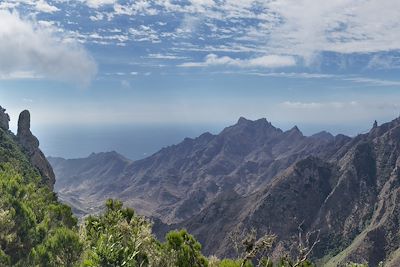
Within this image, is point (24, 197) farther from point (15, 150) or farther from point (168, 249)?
point (15, 150)

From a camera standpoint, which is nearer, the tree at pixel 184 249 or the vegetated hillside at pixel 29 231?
the tree at pixel 184 249

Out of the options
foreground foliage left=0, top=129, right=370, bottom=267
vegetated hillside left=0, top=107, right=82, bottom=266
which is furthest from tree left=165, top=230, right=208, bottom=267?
vegetated hillside left=0, top=107, right=82, bottom=266

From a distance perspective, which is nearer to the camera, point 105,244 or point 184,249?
point 105,244

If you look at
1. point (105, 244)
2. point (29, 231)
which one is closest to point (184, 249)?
point (105, 244)

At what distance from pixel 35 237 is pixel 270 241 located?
142 feet

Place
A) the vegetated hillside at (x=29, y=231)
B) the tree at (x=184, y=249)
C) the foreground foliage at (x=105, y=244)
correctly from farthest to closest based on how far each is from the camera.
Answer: the vegetated hillside at (x=29, y=231)
the tree at (x=184, y=249)
the foreground foliage at (x=105, y=244)

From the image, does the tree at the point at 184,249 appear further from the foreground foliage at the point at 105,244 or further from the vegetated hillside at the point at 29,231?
the vegetated hillside at the point at 29,231

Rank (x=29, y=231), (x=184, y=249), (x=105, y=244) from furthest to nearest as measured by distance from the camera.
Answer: (x=29, y=231) → (x=184, y=249) → (x=105, y=244)

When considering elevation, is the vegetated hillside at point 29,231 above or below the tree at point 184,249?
below

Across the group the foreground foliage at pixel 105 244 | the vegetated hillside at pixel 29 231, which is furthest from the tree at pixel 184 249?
the vegetated hillside at pixel 29 231

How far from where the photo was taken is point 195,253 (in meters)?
46.1

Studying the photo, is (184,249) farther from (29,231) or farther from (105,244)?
(29,231)

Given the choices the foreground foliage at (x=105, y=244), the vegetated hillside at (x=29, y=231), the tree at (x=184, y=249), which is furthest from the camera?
the vegetated hillside at (x=29, y=231)

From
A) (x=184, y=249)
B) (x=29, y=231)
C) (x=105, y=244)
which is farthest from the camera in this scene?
(x=29, y=231)
